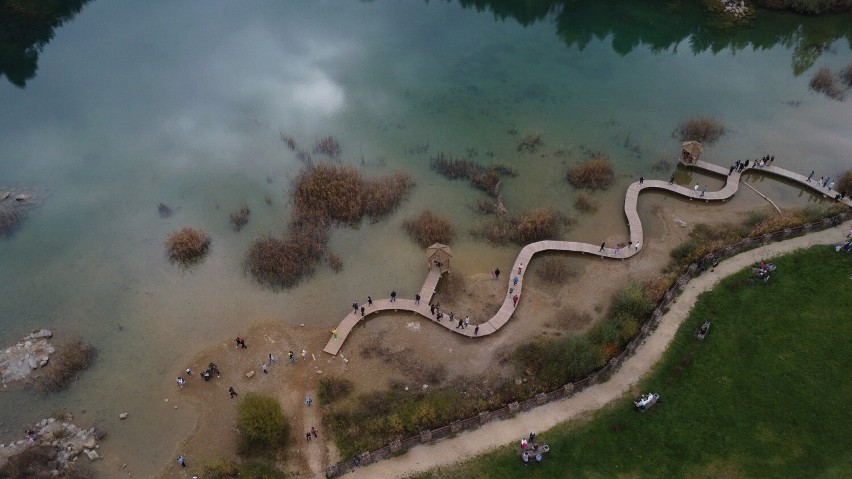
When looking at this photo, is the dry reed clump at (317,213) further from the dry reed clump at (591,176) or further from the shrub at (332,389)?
the dry reed clump at (591,176)

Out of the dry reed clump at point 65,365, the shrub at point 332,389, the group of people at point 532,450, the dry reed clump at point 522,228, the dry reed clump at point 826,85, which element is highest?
the dry reed clump at point 826,85

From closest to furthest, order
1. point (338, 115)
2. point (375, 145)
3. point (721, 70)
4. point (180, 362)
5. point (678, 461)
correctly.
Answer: point (678, 461)
point (180, 362)
point (375, 145)
point (338, 115)
point (721, 70)

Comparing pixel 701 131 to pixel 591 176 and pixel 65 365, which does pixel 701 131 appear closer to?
pixel 591 176

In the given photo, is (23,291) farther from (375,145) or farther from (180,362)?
(375,145)

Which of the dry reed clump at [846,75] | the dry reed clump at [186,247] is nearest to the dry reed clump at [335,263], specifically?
the dry reed clump at [186,247]

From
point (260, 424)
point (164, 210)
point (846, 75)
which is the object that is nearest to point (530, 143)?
point (164, 210)

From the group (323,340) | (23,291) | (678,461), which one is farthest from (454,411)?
(23,291)
